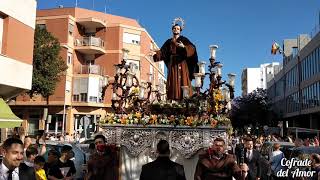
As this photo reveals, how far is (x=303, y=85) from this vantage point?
162 feet

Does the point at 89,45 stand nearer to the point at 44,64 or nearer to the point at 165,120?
the point at 44,64

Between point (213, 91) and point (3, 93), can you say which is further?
point (3, 93)

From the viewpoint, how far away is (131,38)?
48.5 meters

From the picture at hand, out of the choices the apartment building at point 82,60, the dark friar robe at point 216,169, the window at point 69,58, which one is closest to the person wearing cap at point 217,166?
the dark friar robe at point 216,169

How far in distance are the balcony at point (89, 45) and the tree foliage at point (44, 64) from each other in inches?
371

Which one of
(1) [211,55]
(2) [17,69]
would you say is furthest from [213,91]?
(2) [17,69]

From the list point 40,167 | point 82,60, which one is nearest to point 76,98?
point 82,60

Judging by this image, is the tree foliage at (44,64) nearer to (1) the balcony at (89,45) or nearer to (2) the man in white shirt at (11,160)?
(1) the balcony at (89,45)

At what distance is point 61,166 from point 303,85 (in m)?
44.6

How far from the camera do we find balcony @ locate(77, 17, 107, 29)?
45562 millimetres

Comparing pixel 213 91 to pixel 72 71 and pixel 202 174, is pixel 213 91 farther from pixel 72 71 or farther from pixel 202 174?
pixel 72 71

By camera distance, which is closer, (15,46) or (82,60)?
(15,46)

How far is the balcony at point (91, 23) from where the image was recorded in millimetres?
45562

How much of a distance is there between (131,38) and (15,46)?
29674 millimetres
